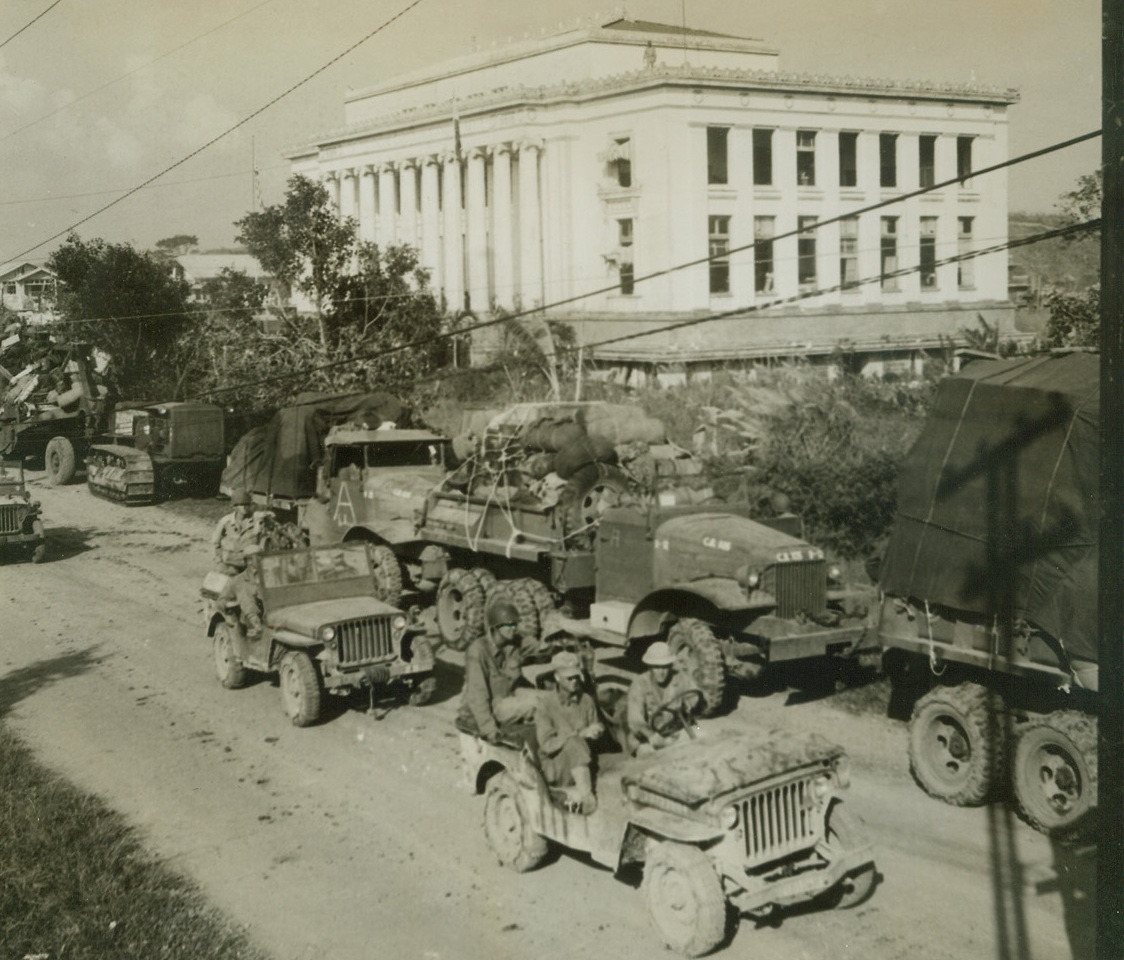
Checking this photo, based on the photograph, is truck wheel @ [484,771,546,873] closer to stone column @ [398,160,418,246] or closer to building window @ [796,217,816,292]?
building window @ [796,217,816,292]

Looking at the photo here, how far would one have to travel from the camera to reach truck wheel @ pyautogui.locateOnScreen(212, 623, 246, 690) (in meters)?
14.0

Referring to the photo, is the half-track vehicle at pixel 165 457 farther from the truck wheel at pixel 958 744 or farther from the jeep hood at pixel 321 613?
the truck wheel at pixel 958 744

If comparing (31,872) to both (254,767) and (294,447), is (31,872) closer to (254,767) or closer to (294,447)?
(254,767)

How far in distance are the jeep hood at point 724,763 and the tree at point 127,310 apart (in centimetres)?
3286

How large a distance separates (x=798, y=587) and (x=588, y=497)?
358 cm

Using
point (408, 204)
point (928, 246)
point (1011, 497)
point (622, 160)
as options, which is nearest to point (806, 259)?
point (928, 246)

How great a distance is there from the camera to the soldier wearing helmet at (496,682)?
9.34m

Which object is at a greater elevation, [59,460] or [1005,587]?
[59,460]

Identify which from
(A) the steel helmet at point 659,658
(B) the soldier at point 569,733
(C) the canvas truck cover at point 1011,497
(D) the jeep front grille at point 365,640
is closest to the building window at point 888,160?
(C) the canvas truck cover at point 1011,497

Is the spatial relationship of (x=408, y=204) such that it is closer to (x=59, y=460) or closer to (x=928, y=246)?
(x=928, y=246)

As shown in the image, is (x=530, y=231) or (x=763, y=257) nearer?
(x=763, y=257)

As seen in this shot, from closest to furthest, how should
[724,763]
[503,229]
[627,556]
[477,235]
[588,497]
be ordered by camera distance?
[724,763] → [627,556] → [588,497] → [503,229] → [477,235]

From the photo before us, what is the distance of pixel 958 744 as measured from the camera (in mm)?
10227

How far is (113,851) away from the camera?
30.7 feet
